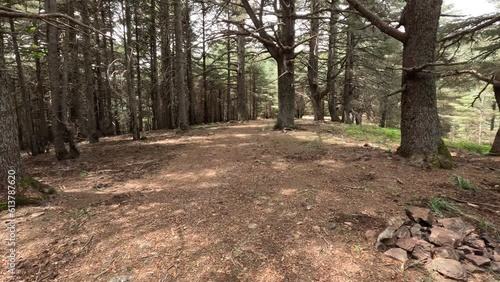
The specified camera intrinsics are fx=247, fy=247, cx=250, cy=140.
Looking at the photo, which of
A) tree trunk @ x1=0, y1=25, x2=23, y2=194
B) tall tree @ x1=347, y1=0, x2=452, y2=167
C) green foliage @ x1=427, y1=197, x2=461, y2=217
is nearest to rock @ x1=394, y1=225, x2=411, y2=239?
green foliage @ x1=427, y1=197, x2=461, y2=217

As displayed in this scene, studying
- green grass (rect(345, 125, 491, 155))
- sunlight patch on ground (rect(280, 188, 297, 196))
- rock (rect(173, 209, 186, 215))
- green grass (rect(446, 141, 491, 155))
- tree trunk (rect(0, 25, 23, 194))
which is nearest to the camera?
rock (rect(173, 209, 186, 215))

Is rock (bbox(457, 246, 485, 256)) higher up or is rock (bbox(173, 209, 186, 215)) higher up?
rock (bbox(457, 246, 485, 256))

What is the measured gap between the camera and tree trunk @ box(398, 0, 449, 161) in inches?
209

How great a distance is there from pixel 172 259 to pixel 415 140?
542 cm

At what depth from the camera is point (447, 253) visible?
244 cm

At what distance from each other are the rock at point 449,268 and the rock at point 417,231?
351mm

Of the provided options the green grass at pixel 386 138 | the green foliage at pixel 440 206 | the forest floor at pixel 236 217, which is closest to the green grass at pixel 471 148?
the green grass at pixel 386 138

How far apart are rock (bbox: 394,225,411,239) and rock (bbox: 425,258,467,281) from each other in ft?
1.23

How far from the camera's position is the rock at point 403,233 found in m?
2.76

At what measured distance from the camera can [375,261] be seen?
2.53 m

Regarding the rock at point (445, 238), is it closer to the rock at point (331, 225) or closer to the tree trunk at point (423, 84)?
the rock at point (331, 225)

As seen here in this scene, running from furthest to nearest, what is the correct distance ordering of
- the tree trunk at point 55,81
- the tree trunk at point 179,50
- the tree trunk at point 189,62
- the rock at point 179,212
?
the tree trunk at point 189,62
the tree trunk at point 179,50
the tree trunk at point 55,81
the rock at point 179,212

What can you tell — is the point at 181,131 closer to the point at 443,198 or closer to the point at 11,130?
Result: the point at 11,130

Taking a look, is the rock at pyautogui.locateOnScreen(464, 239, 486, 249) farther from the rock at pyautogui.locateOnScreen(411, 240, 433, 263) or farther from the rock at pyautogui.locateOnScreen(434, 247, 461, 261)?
the rock at pyautogui.locateOnScreen(411, 240, 433, 263)
